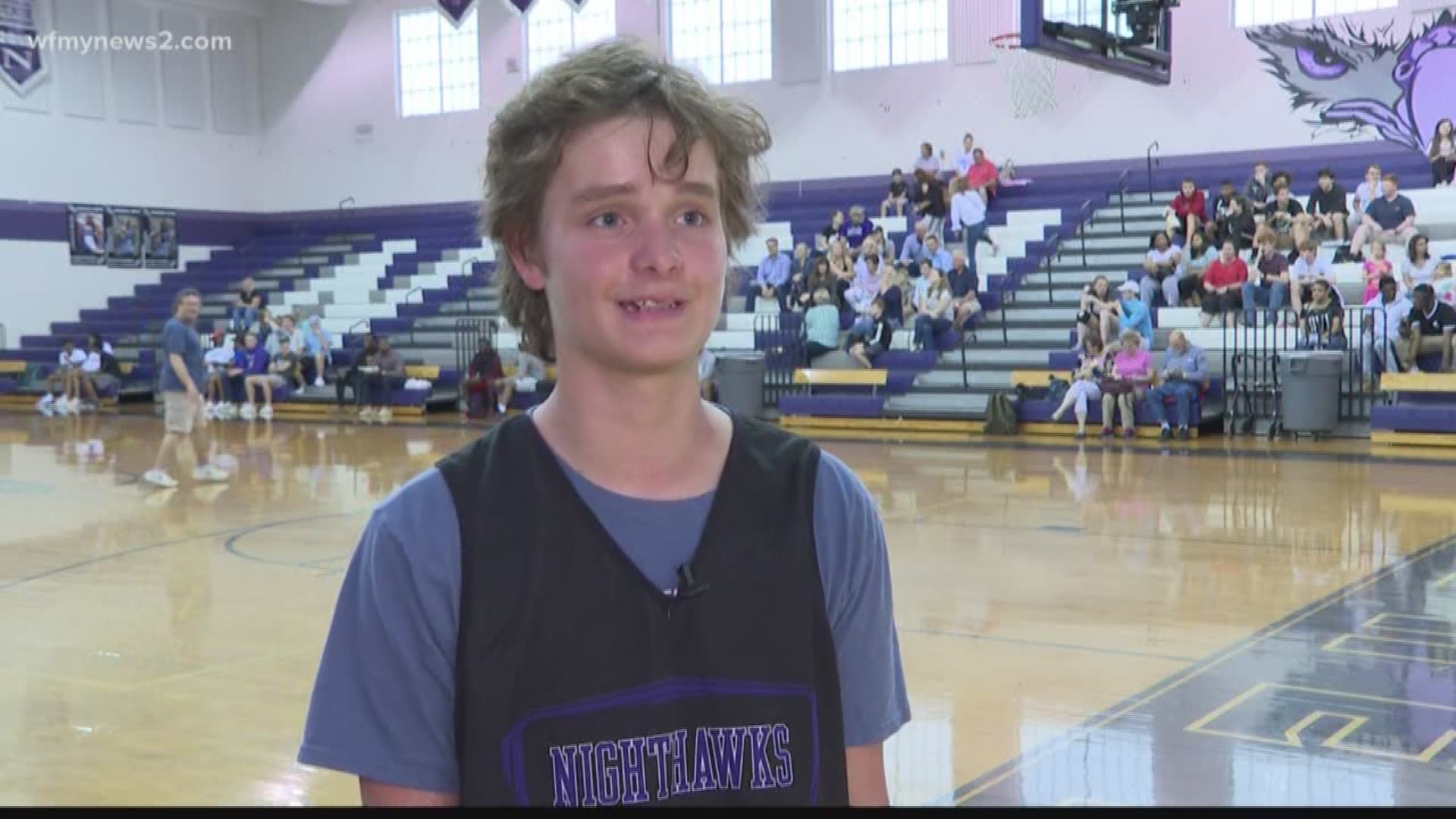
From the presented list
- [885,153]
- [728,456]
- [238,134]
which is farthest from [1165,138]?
[728,456]

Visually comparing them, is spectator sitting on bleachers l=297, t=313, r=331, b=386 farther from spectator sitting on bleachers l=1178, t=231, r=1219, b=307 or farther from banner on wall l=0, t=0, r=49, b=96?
spectator sitting on bleachers l=1178, t=231, r=1219, b=307

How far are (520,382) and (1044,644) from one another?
14749 mm

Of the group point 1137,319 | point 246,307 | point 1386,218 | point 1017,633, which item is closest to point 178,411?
point 1017,633

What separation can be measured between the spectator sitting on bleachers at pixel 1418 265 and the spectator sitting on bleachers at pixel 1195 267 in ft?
7.77

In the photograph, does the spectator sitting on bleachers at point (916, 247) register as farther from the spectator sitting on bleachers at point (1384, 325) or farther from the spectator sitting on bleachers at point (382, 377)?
the spectator sitting on bleachers at point (382, 377)

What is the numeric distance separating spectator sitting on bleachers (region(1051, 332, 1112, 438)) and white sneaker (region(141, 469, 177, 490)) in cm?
932

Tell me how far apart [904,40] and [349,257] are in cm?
1130

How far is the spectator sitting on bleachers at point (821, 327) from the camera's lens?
19.7m

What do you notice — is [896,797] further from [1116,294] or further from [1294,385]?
[1116,294]

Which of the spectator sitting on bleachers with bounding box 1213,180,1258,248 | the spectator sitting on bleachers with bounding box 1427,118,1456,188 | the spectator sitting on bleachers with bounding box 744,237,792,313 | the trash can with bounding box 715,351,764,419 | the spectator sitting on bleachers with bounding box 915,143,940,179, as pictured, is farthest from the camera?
the spectator sitting on bleachers with bounding box 915,143,940,179

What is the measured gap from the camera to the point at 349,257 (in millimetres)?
28797

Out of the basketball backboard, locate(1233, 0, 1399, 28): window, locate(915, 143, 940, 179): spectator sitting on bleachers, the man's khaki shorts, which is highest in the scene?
locate(1233, 0, 1399, 28): window

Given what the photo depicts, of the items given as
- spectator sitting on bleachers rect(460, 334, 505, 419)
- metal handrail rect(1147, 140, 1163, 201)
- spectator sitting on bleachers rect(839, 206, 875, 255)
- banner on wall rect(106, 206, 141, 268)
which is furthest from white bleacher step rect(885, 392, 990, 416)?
banner on wall rect(106, 206, 141, 268)

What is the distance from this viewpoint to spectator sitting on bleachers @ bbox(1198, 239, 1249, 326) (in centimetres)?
1734
